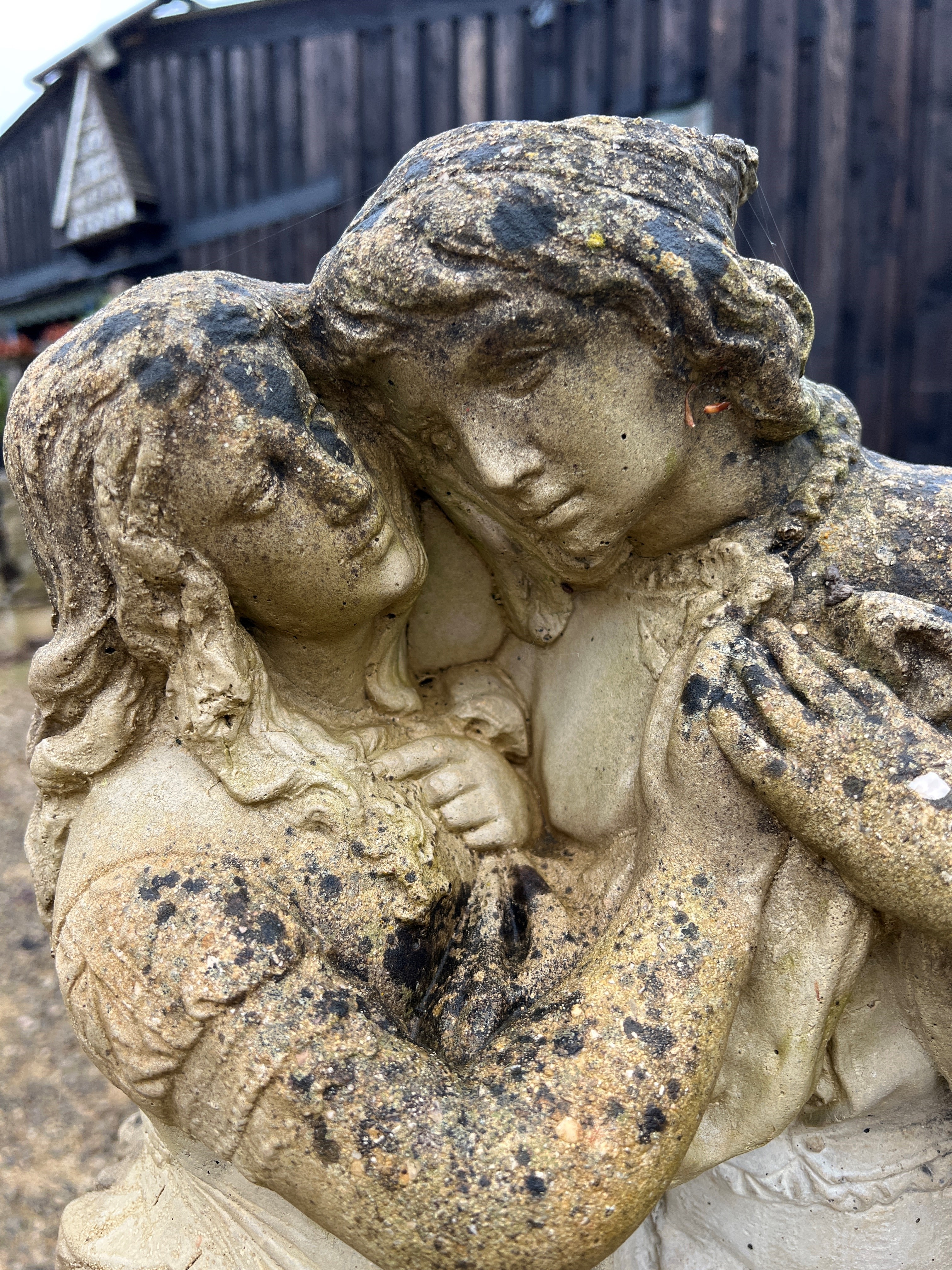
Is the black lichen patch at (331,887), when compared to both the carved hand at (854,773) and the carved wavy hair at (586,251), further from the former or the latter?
the carved wavy hair at (586,251)

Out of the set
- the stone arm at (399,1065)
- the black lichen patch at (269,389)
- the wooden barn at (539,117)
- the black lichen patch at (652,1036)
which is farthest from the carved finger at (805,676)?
the wooden barn at (539,117)

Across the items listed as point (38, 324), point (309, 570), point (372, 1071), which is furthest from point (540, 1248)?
point (38, 324)

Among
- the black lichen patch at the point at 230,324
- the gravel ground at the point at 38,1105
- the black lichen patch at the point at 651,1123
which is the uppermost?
the black lichen patch at the point at 230,324

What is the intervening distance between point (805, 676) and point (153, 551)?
0.81 meters

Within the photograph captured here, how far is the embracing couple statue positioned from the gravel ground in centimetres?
80

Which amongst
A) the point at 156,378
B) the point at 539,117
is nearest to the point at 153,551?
the point at 156,378

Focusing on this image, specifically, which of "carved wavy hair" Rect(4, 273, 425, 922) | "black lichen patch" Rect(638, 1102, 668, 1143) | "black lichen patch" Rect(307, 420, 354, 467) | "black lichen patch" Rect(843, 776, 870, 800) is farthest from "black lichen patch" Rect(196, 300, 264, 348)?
"black lichen patch" Rect(638, 1102, 668, 1143)

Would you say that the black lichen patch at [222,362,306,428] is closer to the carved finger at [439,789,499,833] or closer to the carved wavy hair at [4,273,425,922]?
the carved wavy hair at [4,273,425,922]

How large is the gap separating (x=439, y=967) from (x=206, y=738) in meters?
0.45

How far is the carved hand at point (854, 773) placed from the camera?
994 millimetres

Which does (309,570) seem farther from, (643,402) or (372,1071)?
(372,1071)

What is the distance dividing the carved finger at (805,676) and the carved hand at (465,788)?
0.49 metres

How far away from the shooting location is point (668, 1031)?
1.03 metres

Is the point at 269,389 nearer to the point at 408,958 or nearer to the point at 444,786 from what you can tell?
the point at 444,786
